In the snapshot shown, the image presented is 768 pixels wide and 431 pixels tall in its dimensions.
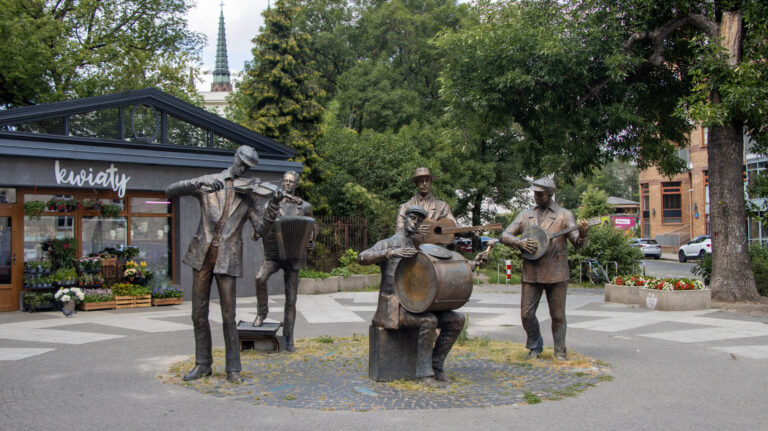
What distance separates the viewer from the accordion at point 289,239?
320 inches

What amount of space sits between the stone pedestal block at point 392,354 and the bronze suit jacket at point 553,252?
186cm

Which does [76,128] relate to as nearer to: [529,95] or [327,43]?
[529,95]

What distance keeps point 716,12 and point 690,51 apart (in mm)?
1193

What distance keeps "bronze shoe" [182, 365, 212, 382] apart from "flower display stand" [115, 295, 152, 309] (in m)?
7.18

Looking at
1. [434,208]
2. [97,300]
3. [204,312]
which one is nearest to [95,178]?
[97,300]

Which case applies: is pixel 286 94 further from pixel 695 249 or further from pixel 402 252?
pixel 695 249

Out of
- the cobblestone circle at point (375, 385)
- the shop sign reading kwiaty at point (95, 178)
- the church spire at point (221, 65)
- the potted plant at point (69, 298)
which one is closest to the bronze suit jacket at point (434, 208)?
the cobblestone circle at point (375, 385)

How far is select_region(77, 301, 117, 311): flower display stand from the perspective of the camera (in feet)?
41.1

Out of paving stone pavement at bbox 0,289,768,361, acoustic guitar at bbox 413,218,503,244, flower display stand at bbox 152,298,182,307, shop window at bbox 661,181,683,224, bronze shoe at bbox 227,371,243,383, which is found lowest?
paving stone pavement at bbox 0,289,768,361

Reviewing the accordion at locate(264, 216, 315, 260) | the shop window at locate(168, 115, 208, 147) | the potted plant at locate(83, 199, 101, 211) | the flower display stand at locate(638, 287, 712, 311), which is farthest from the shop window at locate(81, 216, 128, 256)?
the flower display stand at locate(638, 287, 712, 311)

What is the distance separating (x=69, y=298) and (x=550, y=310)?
9160 mm

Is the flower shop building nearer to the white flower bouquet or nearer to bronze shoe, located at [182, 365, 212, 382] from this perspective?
the white flower bouquet

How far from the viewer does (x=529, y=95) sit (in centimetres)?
1515

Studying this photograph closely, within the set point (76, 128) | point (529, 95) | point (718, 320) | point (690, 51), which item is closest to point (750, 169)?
point (690, 51)
